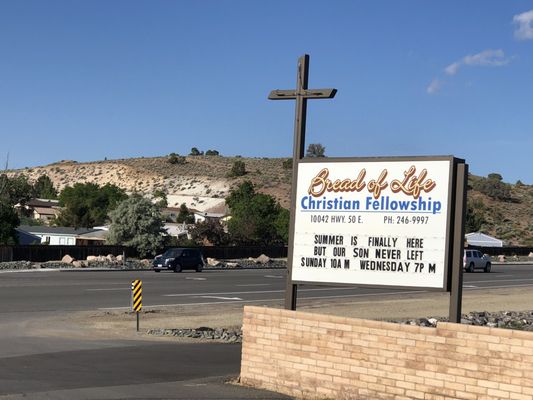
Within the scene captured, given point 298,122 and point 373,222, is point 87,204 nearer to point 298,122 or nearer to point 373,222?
point 298,122

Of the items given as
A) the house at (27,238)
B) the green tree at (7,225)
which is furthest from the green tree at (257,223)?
the green tree at (7,225)

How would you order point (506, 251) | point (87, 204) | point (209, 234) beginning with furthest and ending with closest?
point (87, 204), point (506, 251), point (209, 234)

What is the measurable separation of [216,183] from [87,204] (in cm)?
4070

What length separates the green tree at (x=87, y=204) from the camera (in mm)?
102500

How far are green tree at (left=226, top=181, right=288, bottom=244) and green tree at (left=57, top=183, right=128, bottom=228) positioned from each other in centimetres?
1951

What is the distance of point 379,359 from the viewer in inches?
440

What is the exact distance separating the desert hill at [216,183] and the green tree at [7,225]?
2337 inches

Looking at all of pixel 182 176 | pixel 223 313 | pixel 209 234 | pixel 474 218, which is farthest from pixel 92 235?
pixel 182 176

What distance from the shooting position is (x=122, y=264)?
183 feet

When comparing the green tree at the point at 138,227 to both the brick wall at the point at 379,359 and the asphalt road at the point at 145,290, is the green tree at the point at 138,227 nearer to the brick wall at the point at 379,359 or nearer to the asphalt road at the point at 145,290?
the asphalt road at the point at 145,290

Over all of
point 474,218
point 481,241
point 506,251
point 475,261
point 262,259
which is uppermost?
point 474,218

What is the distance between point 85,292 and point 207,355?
1700cm

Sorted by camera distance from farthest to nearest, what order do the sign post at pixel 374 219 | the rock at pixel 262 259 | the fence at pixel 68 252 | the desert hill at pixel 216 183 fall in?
1. the desert hill at pixel 216 183
2. the rock at pixel 262 259
3. the fence at pixel 68 252
4. the sign post at pixel 374 219

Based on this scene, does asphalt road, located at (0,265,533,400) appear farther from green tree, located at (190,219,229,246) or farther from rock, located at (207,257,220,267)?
green tree, located at (190,219,229,246)
